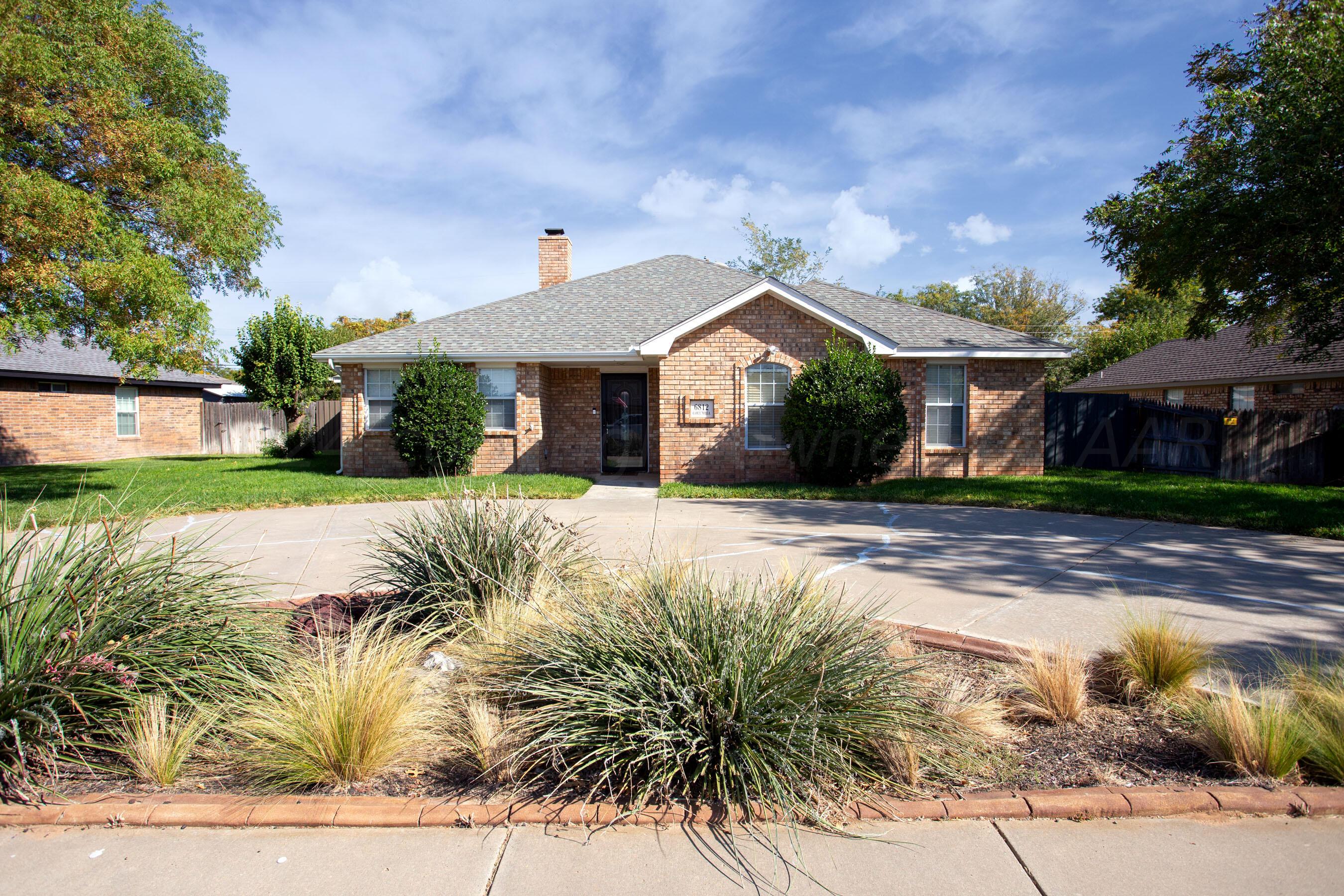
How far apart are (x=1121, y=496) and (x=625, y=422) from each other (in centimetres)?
1037

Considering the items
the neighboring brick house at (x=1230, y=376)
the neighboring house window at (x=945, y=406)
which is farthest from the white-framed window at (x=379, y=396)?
the neighboring brick house at (x=1230, y=376)

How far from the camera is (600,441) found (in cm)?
1730

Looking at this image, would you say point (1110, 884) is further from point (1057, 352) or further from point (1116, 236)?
point (1057, 352)

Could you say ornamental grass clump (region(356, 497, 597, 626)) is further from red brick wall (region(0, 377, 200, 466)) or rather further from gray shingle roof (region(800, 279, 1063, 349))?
red brick wall (region(0, 377, 200, 466))

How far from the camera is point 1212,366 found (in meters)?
23.5

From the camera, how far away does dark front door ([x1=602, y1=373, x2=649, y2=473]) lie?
17.3 metres

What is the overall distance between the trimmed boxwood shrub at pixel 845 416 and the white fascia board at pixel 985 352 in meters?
1.56

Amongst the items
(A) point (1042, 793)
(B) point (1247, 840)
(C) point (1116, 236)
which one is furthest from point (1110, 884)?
(C) point (1116, 236)

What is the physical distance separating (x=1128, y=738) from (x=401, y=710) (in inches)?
141

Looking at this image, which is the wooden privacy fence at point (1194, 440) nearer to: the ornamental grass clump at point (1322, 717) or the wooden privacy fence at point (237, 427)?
the ornamental grass clump at point (1322, 717)

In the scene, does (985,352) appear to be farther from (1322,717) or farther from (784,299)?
(1322,717)

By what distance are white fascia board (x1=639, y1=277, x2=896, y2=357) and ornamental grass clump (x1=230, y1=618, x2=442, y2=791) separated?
36.4 feet

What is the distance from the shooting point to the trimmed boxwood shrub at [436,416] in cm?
1519

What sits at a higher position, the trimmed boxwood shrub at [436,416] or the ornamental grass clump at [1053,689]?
the trimmed boxwood shrub at [436,416]
